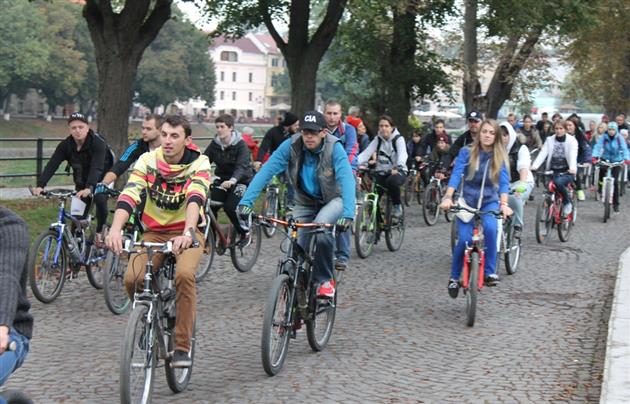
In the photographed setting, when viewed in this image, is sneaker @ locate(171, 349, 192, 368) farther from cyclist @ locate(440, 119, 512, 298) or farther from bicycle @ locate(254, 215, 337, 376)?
cyclist @ locate(440, 119, 512, 298)

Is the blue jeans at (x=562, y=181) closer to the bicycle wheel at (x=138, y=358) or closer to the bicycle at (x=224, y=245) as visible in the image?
the bicycle at (x=224, y=245)

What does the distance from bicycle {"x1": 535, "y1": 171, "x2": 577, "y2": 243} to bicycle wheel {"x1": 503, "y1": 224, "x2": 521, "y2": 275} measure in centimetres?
276

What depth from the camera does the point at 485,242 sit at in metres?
10.0

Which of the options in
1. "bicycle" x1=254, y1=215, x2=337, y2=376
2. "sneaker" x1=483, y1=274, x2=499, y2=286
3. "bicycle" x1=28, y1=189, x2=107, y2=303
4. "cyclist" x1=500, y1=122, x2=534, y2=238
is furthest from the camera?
"cyclist" x1=500, y1=122, x2=534, y2=238

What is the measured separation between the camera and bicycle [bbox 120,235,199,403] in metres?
5.80

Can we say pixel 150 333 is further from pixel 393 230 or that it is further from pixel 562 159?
pixel 562 159

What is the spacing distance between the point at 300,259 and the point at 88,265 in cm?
335

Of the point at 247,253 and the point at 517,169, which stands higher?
the point at 517,169

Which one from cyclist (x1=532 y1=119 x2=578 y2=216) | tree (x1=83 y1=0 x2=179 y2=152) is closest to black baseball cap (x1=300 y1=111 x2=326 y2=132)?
cyclist (x1=532 y1=119 x2=578 y2=216)

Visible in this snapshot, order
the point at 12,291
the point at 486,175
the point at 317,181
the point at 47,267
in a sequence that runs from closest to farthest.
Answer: the point at 12,291 < the point at 317,181 < the point at 47,267 < the point at 486,175

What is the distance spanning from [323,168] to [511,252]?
5207 mm

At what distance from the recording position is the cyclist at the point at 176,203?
6.54 meters

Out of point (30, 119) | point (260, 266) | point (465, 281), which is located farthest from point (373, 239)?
point (30, 119)

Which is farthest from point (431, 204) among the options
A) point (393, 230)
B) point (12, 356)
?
point (12, 356)
